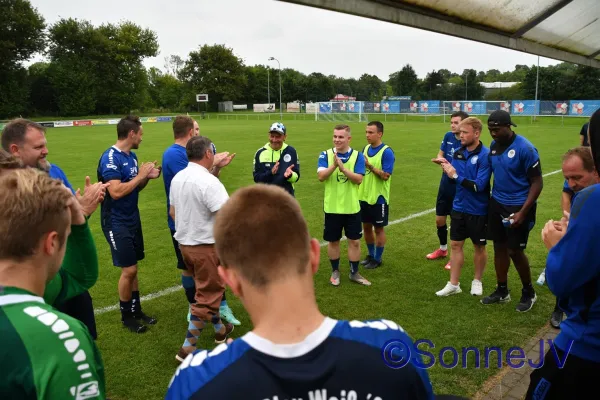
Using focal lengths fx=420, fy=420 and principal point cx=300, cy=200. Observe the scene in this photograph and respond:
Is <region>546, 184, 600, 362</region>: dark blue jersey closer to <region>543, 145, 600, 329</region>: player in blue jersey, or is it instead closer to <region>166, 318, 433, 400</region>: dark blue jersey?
<region>166, 318, 433, 400</region>: dark blue jersey

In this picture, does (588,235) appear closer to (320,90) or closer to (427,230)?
(427,230)

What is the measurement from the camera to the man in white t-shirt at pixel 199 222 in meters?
4.17

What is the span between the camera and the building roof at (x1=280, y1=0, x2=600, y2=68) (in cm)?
257

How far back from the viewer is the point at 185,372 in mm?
1241

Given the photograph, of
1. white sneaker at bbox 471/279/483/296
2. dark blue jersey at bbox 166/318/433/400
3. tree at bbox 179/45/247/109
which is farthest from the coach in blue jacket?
tree at bbox 179/45/247/109

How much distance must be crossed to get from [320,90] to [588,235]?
277ft

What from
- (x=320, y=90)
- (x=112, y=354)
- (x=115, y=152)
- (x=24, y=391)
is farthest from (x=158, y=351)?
(x=320, y=90)

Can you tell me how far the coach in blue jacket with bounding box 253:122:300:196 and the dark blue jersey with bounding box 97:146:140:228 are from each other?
2002mm

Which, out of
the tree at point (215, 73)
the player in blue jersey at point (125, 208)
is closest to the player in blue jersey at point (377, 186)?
the player in blue jersey at point (125, 208)

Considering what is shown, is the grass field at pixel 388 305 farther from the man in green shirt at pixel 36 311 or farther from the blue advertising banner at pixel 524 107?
the blue advertising banner at pixel 524 107

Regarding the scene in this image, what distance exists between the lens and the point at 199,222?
4.23 metres

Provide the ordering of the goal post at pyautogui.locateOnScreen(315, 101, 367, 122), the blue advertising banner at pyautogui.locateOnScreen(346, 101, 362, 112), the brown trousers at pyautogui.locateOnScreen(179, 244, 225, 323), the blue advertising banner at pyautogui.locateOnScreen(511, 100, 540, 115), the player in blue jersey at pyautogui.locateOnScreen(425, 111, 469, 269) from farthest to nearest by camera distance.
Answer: the blue advertising banner at pyautogui.locateOnScreen(346, 101, 362, 112)
the goal post at pyautogui.locateOnScreen(315, 101, 367, 122)
the blue advertising banner at pyautogui.locateOnScreen(511, 100, 540, 115)
the player in blue jersey at pyautogui.locateOnScreen(425, 111, 469, 269)
the brown trousers at pyautogui.locateOnScreen(179, 244, 225, 323)

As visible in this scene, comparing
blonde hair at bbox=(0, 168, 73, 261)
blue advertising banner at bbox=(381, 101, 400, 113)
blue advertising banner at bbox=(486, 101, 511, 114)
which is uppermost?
blue advertising banner at bbox=(381, 101, 400, 113)

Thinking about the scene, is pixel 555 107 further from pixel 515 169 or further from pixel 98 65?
pixel 98 65
